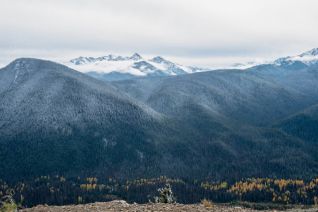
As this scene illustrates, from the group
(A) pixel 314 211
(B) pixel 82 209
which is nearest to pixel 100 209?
(B) pixel 82 209

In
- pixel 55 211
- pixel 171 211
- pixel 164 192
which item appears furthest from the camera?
pixel 164 192

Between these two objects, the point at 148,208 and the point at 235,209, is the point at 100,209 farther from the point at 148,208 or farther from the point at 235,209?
the point at 235,209

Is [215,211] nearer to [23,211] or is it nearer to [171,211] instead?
[171,211]

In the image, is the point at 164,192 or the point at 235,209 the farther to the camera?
the point at 164,192

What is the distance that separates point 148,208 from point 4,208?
19.4m

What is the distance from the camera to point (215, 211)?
191ft

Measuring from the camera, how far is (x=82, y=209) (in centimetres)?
6241

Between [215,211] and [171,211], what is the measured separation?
600 centimetres

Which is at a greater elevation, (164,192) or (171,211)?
(171,211)

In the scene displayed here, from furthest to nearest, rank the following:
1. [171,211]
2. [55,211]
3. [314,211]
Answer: [314,211]
[55,211]
[171,211]

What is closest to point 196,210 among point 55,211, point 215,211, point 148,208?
point 215,211

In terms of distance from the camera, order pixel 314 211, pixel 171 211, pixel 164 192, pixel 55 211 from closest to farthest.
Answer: pixel 171 211, pixel 55 211, pixel 314 211, pixel 164 192

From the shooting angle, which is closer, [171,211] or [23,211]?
[171,211]

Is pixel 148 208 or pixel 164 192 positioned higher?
pixel 148 208
